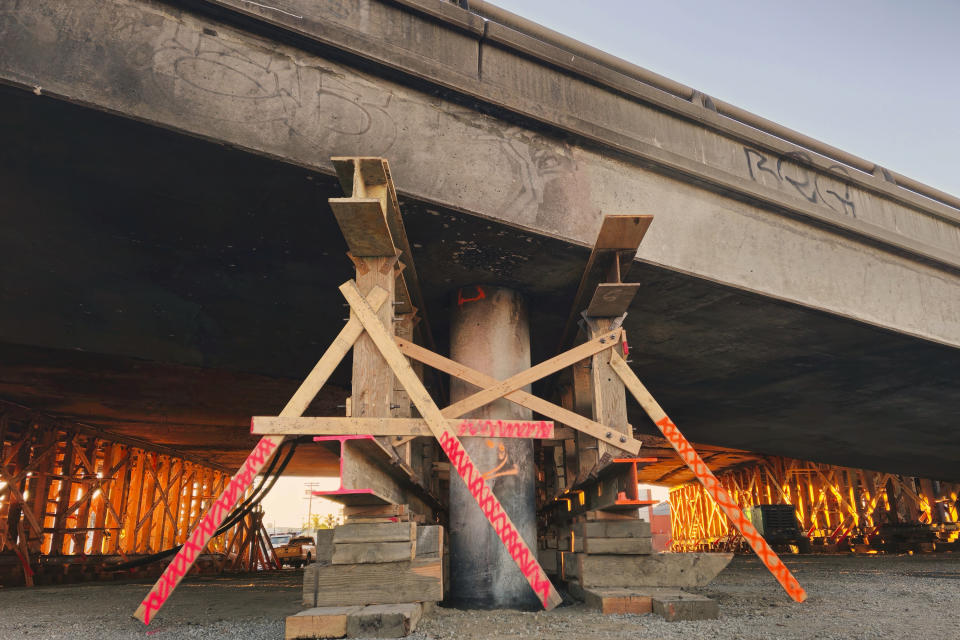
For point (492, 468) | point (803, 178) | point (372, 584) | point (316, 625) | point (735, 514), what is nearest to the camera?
point (316, 625)

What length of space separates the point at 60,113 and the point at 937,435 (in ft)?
46.6

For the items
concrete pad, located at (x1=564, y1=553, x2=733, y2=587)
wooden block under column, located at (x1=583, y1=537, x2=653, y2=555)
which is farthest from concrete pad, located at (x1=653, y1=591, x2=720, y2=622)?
wooden block under column, located at (x1=583, y1=537, x2=653, y2=555)

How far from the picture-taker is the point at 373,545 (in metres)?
3.71

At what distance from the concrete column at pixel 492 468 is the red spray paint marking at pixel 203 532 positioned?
233cm

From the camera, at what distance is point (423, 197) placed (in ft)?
15.9

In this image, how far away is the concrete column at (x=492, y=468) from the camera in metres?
5.37

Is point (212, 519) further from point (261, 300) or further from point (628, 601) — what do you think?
point (261, 300)

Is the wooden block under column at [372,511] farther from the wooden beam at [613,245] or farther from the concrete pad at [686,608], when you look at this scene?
the wooden beam at [613,245]

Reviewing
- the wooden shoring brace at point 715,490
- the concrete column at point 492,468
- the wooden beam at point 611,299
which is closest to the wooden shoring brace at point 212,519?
the concrete column at point 492,468

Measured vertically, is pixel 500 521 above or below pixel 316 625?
above

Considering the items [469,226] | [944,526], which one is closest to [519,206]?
[469,226]

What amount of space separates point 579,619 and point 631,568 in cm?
74

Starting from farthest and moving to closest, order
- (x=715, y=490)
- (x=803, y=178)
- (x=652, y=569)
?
(x=803, y=178)
(x=715, y=490)
(x=652, y=569)

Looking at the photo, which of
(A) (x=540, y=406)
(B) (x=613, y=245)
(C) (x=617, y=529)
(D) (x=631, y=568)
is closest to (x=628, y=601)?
(D) (x=631, y=568)
